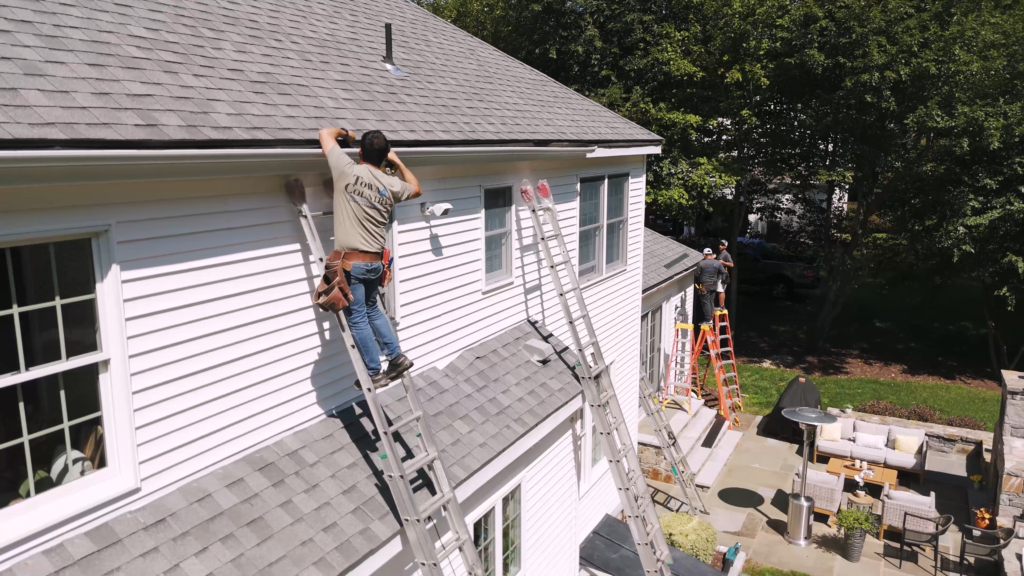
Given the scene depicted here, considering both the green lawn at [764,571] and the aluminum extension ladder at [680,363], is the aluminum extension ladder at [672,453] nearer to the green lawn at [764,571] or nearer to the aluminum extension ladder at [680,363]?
the green lawn at [764,571]

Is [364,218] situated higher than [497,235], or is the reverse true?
[364,218]

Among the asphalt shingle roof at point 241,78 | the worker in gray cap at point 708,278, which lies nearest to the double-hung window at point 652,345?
the worker in gray cap at point 708,278

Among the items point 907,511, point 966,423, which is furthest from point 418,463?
point 966,423

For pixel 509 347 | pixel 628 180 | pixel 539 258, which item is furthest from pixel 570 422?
pixel 628 180

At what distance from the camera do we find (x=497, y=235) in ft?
32.4

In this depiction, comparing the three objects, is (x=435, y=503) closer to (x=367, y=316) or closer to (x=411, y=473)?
(x=411, y=473)

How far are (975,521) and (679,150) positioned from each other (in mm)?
13648

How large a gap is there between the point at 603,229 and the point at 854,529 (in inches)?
250

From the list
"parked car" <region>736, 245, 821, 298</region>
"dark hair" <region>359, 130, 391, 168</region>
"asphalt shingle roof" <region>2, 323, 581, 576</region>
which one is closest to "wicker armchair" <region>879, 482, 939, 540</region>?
"asphalt shingle roof" <region>2, 323, 581, 576</region>

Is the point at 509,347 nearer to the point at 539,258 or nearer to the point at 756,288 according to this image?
the point at 539,258

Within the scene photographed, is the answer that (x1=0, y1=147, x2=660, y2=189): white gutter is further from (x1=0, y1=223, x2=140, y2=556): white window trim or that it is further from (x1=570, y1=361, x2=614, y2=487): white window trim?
(x1=570, y1=361, x2=614, y2=487): white window trim

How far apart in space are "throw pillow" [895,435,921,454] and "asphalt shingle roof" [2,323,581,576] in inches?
409

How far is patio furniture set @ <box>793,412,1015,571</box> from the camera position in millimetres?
11852

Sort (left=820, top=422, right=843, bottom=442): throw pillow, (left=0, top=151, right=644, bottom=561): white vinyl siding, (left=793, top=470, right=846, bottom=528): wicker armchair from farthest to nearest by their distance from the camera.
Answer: (left=820, top=422, right=843, bottom=442): throw pillow → (left=793, top=470, right=846, bottom=528): wicker armchair → (left=0, top=151, right=644, bottom=561): white vinyl siding
